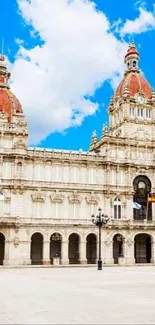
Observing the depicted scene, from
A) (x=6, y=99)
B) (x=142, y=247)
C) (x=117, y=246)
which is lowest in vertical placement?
(x=142, y=247)

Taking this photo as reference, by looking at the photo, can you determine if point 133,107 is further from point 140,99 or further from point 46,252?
point 46,252

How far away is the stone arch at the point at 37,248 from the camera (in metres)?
69.1

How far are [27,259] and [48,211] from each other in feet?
26.8

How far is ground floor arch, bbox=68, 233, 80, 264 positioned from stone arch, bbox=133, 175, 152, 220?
11.0 metres

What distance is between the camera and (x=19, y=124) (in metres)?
69.4

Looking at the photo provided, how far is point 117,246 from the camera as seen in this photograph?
7519 cm

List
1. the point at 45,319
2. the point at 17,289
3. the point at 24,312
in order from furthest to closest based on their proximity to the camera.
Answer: the point at 17,289, the point at 24,312, the point at 45,319

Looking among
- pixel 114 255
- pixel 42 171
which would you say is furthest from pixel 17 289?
pixel 114 255

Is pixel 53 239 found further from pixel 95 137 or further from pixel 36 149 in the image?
pixel 95 137

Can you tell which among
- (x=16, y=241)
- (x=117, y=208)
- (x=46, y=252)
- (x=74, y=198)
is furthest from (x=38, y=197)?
(x=117, y=208)

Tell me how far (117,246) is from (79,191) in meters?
12.5

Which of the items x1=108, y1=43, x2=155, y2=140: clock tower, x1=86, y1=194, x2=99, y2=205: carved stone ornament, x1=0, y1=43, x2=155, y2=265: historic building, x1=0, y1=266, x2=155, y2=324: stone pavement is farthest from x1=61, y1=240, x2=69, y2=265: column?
x1=0, y1=266, x2=155, y2=324: stone pavement

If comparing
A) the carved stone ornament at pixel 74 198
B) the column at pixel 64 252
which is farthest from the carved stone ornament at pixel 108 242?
the carved stone ornament at pixel 74 198

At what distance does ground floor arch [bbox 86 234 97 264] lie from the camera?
73.5 m
